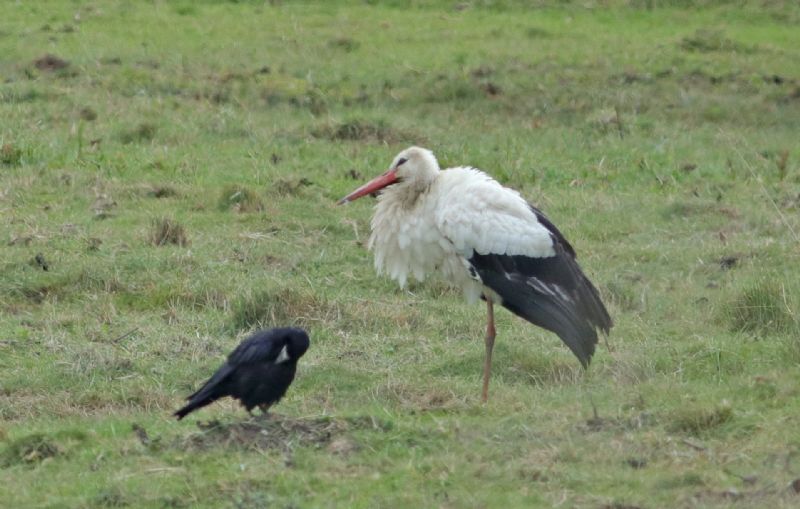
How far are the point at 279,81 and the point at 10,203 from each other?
495cm

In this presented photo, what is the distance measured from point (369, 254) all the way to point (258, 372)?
3585mm

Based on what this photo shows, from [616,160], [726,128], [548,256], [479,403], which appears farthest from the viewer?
[726,128]

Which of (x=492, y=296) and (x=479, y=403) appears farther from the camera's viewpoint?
(x=492, y=296)

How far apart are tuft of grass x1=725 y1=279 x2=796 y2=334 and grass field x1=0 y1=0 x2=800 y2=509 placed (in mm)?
14

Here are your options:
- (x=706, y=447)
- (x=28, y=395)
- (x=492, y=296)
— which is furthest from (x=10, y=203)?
(x=706, y=447)

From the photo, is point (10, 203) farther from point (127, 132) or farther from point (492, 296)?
point (492, 296)

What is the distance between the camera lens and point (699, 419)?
6.63 meters

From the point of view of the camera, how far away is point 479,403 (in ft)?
23.9

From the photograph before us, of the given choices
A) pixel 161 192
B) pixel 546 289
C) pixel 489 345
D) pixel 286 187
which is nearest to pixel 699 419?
pixel 546 289

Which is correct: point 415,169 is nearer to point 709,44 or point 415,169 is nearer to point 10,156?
point 10,156

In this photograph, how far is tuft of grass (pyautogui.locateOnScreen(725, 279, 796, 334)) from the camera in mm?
8500

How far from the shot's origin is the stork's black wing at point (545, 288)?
7730 millimetres

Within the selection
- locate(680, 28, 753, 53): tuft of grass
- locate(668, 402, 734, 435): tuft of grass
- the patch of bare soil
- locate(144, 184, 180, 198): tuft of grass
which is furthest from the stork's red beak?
locate(680, 28, 753, 53): tuft of grass

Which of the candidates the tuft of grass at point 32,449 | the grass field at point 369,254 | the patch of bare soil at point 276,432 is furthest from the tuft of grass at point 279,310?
the tuft of grass at point 32,449
